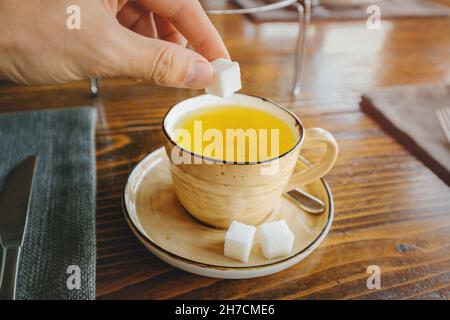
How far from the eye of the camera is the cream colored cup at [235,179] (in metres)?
0.54

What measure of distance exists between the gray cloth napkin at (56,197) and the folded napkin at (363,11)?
832mm

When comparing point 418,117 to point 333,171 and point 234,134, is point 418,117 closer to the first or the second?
point 333,171

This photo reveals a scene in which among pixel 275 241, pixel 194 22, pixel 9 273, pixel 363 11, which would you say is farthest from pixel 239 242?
pixel 363 11

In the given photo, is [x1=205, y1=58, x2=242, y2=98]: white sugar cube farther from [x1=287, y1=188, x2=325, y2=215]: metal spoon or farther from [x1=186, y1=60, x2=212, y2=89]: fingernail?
[x1=287, y1=188, x2=325, y2=215]: metal spoon

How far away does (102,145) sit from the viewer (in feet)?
2.68

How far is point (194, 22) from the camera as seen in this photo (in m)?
0.80

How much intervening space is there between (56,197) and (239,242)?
0.31 meters

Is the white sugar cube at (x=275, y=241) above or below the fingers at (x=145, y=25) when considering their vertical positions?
below

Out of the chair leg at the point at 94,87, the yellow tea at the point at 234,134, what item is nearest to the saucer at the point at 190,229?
the yellow tea at the point at 234,134

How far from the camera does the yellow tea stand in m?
0.60

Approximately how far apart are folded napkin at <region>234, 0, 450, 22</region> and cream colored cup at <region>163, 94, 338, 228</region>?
915 mm

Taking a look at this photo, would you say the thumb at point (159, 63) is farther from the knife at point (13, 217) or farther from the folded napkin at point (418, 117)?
the folded napkin at point (418, 117)

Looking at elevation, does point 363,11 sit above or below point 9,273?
above

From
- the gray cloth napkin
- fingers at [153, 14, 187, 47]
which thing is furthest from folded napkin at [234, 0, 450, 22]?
the gray cloth napkin
